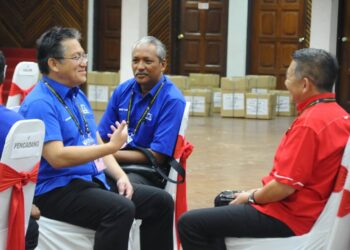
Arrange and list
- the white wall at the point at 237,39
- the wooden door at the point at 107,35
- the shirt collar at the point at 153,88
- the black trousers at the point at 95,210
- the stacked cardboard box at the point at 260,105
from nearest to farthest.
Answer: the black trousers at the point at 95,210 < the shirt collar at the point at 153,88 < the stacked cardboard box at the point at 260,105 < the white wall at the point at 237,39 < the wooden door at the point at 107,35

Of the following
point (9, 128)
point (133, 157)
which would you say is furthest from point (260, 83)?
point (9, 128)

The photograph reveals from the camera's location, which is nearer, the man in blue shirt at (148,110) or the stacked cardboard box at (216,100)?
the man in blue shirt at (148,110)

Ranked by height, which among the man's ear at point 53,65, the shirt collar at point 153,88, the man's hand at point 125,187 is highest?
the man's ear at point 53,65

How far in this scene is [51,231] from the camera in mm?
3676

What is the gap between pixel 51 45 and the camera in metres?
3.73

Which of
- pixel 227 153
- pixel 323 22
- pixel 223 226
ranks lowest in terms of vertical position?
pixel 227 153

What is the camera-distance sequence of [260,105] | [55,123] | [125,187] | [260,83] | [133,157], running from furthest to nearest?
[260,83], [260,105], [133,157], [125,187], [55,123]

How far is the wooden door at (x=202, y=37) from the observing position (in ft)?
47.5

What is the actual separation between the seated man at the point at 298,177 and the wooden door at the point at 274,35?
35.5 ft

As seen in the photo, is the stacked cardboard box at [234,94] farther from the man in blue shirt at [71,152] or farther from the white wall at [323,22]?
the man in blue shirt at [71,152]

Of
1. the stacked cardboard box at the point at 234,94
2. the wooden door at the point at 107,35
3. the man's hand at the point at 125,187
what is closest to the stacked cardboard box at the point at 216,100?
the stacked cardboard box at the point at 234,94

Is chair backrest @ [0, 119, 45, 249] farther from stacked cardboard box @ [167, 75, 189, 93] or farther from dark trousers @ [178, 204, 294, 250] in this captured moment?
stacked cardboard box @ [167, 75, 189, 93]

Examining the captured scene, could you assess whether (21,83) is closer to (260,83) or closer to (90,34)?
(260,83)

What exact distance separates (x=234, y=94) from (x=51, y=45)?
919 cm
